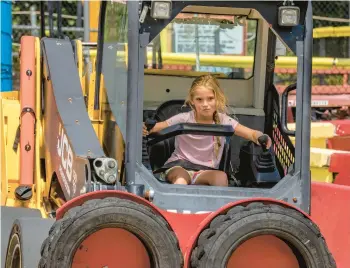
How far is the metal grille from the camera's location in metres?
5.33

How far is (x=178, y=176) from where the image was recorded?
499cm

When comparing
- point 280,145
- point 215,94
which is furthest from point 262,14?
point 280,145

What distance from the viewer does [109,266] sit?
4250mm

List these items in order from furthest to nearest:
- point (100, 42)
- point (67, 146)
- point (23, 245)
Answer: point (100, 42) → point (67, 146) → point (23, 245)

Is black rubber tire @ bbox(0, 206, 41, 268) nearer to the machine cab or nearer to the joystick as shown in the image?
the machine cab

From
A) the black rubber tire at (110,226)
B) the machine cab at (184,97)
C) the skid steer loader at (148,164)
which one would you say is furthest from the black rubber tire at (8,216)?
the black rubber tire at (110,226)

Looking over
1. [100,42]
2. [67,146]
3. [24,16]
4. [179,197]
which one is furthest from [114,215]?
[24,16]

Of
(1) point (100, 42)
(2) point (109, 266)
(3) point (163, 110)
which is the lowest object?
(2) point (109, 266)

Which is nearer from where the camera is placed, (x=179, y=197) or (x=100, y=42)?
(x=179, y=197)

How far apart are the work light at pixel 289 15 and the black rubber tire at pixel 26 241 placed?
1.70 m

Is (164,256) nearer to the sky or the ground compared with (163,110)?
nearer to the ground

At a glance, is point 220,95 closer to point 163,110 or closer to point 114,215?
point 163,110

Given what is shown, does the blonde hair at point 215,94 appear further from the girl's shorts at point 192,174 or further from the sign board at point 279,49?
the sign board at point 279,49

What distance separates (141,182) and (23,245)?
713 millimetres
